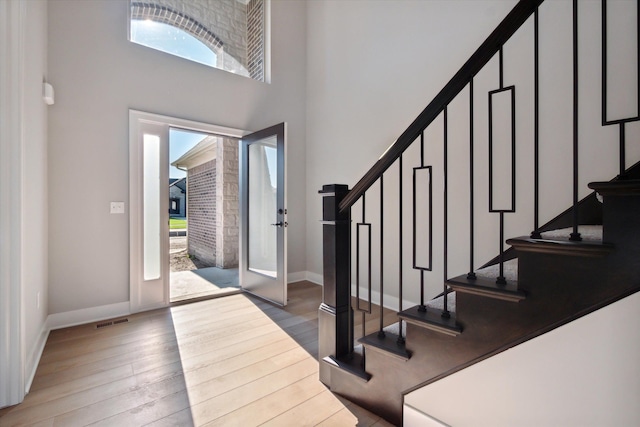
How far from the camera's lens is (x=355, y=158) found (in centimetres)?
361

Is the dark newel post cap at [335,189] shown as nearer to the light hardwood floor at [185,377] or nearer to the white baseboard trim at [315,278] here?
the light hardwood floor at [185,377]

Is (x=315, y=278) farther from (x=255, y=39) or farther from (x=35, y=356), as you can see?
(x=255, y=39)

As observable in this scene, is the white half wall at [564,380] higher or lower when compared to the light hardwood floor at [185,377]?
higher

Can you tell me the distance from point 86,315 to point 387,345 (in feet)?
9.70

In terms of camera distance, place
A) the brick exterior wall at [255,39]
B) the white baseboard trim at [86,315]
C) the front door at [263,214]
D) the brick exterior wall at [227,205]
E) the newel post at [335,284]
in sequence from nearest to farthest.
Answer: the newel post at [335,284] → the white baseboard trim at [86,315] → the front door at [263,214] → the brick exterior wall at [255,39] → the brick exterior wall at [227,205]

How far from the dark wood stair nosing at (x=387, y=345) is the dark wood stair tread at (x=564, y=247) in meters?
0.74

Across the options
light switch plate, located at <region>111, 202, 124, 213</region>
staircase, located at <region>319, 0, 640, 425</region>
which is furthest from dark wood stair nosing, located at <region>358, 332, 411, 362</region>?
light switch plate, located at <region>111, 202, 124, 213</region>

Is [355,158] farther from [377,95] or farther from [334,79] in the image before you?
[334,79]

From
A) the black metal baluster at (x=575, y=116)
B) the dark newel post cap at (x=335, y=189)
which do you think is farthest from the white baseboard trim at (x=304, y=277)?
the black metal baluster at (x=575, y=116)

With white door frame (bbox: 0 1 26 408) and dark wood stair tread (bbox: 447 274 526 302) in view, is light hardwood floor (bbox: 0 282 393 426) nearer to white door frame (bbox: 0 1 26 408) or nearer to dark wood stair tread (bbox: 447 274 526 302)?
white door frame (bbox: 0 1 26 408)

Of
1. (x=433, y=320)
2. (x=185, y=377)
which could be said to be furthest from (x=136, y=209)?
(x=433, y=320)

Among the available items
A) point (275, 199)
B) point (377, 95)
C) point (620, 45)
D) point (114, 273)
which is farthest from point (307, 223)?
point (620, 45)

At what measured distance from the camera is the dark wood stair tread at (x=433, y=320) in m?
A: 1.25

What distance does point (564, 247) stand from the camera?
98cm
